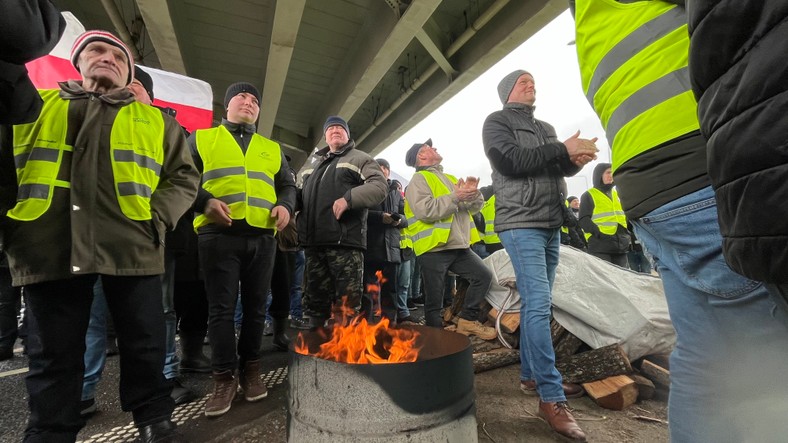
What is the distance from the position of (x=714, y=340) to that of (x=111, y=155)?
230 centimetres

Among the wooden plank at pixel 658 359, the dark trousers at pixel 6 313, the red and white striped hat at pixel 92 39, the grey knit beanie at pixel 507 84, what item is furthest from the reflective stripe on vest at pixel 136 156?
the wooden plank at pixel 658 359

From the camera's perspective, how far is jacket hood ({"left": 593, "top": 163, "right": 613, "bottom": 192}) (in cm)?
493

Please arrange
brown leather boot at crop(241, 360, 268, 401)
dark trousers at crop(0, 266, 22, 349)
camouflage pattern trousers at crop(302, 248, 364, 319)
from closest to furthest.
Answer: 1. brown leather boot at crop(241, 360, 268, 401)
2. camouflage pattern trousers at crop(302, 248, 364, 319)
3. dark trousers at crop(0, 266, 22, 349)

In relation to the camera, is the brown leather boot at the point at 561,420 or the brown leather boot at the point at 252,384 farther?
the brown leather boot at the point at 252,384

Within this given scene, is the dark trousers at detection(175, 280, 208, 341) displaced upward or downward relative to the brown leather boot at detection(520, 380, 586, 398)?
upward

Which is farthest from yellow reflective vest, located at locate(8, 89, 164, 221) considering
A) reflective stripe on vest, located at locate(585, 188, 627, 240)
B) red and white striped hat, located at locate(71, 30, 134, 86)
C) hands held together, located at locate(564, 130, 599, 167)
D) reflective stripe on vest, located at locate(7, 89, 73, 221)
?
reflective stripe on vest, located at locate(585, 188, 627, 240)

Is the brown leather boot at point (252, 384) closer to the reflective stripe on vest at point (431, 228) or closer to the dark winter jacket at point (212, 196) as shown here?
the dark winter jacket at point (212, 196)

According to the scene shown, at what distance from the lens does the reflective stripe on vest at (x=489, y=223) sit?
5781mm

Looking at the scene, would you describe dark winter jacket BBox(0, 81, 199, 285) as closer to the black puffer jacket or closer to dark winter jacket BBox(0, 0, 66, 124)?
dark winter jacket BBox(0, 0, 66, 124)

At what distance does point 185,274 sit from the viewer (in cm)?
280

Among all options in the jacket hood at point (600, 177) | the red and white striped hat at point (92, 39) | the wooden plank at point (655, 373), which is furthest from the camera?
the jacket hood at point (600, 177)

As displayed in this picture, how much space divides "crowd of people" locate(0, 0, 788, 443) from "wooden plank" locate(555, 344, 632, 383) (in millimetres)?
163

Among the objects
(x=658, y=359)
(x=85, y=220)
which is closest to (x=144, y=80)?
(x=85, y=220)

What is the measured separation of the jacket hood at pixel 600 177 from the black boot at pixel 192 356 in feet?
17.1
